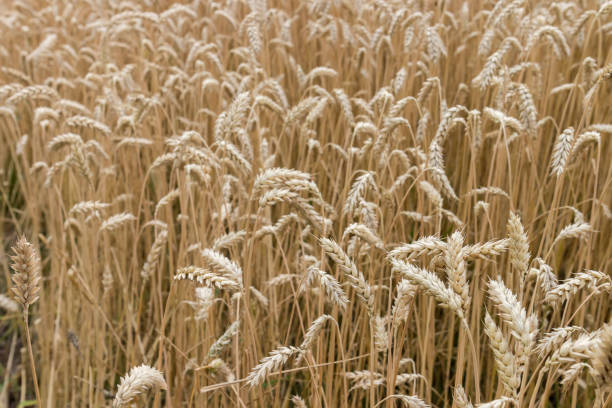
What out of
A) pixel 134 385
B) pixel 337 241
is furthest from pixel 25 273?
pixel 337 241

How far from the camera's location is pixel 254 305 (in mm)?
1643

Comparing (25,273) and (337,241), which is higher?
(25,273)

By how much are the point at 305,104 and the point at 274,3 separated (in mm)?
2491

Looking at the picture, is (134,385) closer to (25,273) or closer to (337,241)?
(25,273)

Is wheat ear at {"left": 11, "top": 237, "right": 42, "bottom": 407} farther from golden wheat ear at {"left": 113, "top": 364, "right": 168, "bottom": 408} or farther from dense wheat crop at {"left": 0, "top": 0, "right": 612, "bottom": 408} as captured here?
golden wheat ear at {"left": 113, "top": 364, "right": 168, "bottom": 408}

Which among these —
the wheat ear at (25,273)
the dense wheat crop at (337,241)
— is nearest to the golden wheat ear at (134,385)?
the dense wheat crop at (337,241)

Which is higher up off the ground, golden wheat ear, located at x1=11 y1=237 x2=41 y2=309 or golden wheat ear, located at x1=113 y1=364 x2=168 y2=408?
golden wheat ear, located at x1=11 y1=237 x2=41 y2=309

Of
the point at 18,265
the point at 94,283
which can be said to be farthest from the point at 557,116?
the point at 18,265

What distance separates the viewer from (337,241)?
172 centimetres

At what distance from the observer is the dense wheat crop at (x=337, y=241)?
92cm

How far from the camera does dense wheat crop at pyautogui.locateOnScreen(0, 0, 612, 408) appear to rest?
917 mm

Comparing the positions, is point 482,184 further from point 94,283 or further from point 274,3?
point 274,3

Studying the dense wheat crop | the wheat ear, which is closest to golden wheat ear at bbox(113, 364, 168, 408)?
the dense wheat crop

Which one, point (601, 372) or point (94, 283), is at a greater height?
point (601, 372)
